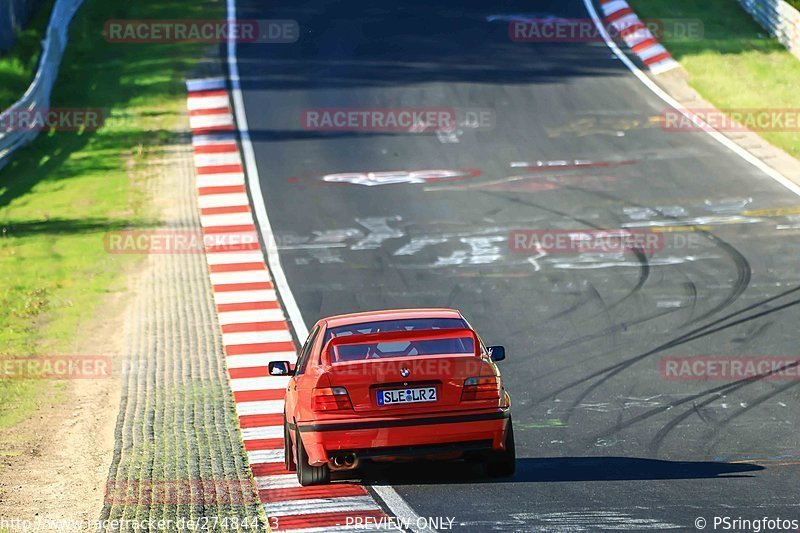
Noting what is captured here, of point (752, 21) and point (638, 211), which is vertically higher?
point (752, 21)

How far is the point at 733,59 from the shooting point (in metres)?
29.3

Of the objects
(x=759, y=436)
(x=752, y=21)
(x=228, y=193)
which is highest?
(x=752, y=21)

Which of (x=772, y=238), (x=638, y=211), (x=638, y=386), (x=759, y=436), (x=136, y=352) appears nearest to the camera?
(x=759, y=436)

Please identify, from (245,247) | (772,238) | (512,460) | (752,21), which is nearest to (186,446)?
(512,460)

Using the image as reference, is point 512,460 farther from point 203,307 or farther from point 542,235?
point 542,235

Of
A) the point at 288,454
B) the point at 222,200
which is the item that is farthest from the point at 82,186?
the point at 288,454

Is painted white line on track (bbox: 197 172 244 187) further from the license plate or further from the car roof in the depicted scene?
the license plate

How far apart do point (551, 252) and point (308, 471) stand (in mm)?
9621

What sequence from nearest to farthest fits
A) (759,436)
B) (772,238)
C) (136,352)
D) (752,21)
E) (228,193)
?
(759,436) < (136,352) < (772,238) < (228,193) < (752,21)

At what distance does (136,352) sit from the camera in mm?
16047

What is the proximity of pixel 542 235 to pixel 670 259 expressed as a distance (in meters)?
2.22

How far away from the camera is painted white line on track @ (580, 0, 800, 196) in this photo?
74.4 ft

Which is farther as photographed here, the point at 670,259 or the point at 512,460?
the point at 670,259

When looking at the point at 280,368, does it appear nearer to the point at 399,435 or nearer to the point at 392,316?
the point at 392,316
